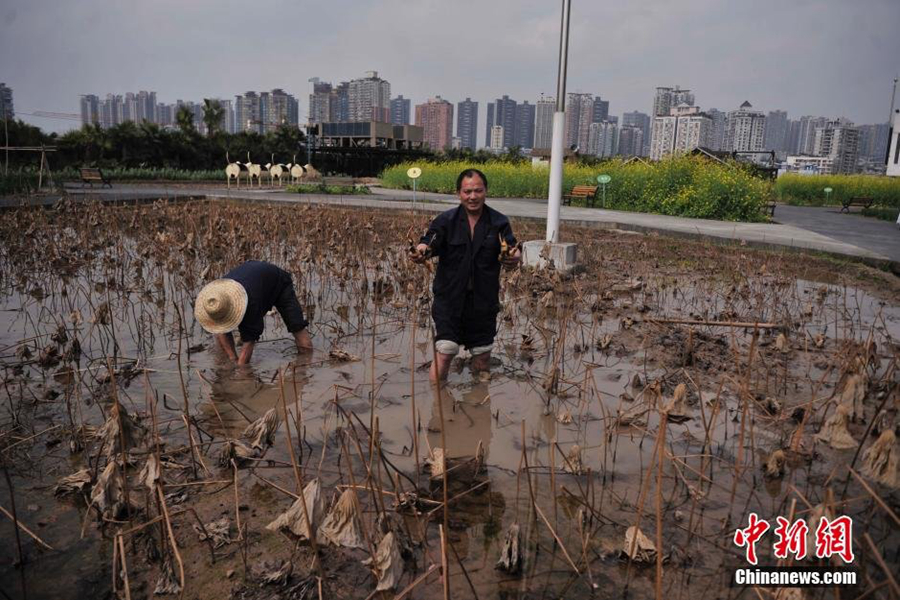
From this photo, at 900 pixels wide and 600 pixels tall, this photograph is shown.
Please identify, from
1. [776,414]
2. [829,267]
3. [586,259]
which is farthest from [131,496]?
[829,267]

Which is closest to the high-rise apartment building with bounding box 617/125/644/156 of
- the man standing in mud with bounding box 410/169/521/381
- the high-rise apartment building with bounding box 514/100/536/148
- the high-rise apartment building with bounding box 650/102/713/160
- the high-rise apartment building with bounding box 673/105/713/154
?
the high-rise apartment building with bounding box 514/100/536/148

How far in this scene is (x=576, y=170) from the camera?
2377 cm

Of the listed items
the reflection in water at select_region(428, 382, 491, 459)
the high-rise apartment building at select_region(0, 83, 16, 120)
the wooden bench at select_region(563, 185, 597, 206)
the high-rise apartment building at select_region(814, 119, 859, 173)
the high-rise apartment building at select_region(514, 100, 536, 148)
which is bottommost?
the reflection in water at select_region(428, 382, 491, 459)

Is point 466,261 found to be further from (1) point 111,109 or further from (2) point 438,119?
(1) point 111,109

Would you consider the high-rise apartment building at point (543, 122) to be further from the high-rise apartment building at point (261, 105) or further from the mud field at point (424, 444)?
the mud field at point (424, 444)

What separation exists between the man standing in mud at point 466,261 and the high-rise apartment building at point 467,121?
184 metres

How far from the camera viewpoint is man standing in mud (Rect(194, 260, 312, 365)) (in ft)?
13.0

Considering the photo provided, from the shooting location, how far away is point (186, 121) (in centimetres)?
3738

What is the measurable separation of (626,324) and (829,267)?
533cm

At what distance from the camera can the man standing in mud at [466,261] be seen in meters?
3.83

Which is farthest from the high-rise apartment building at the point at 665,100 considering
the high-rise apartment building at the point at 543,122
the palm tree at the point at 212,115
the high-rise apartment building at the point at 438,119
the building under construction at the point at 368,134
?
the palm tree at the point at 212,115

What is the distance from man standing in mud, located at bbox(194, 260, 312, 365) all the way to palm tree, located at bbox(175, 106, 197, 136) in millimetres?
35575

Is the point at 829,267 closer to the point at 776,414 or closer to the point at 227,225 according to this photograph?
the point at 776,414

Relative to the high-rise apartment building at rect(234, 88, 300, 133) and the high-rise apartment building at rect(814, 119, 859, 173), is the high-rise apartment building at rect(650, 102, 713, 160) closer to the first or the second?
the high-rise apartment building at rect(814, 119, 859, 173)
